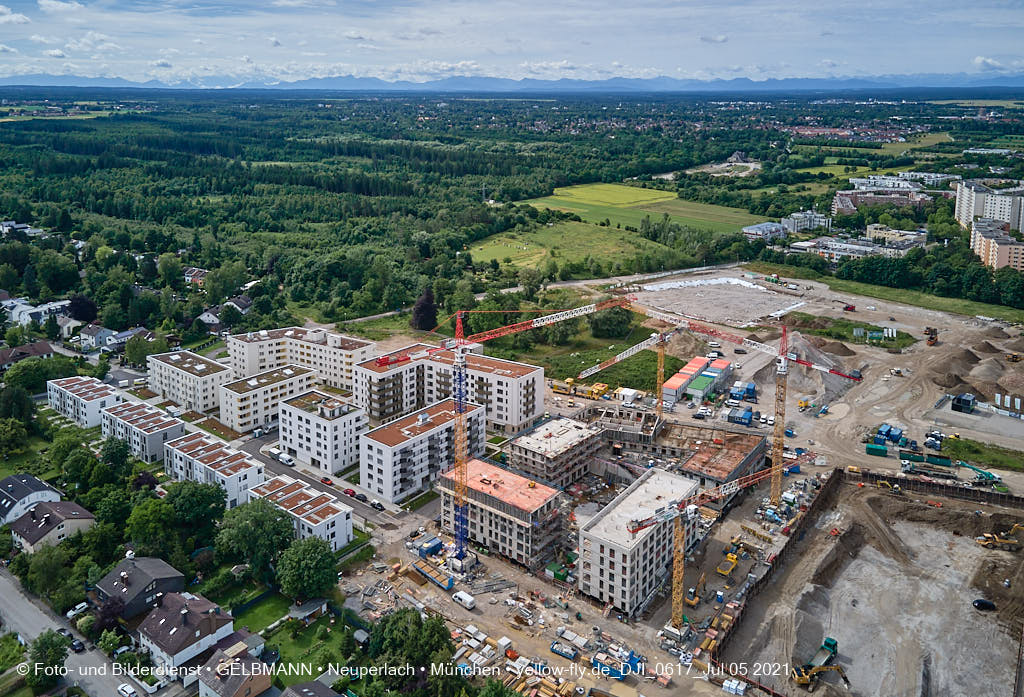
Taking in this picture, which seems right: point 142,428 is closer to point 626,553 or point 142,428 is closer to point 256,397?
point 256,397

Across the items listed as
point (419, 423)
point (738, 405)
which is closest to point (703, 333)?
point (738, 405)

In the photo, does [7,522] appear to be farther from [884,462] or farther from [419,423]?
[884,462]

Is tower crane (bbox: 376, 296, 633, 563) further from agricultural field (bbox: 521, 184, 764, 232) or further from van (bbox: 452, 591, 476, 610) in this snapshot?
agricultural field (bbox: 521, 184, 764, 232)

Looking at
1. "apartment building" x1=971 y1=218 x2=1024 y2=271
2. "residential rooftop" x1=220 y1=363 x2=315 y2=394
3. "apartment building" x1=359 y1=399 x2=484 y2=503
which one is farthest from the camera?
"apartment building" x1=971 y1=218 x2=1024 y2=271

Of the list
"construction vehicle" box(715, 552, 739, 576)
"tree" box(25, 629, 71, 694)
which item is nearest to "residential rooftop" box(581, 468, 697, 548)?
"construction vehicle" box(715, 552, 739, 576)

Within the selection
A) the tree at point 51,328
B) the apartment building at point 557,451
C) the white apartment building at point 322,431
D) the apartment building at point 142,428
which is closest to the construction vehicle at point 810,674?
the apartment building at point 557,451
